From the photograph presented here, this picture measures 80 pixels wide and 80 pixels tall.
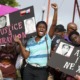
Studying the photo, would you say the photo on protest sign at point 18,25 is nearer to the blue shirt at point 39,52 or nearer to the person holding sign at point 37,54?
the person holding sign at point 37,54

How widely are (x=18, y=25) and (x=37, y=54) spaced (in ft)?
3.33

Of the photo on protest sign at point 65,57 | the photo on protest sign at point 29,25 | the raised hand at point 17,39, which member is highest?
the photo on protest sign at point 29,25

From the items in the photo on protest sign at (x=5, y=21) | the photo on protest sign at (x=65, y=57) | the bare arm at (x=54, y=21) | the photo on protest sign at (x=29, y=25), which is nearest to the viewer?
the photo on protest sign at (x=65, y=57)

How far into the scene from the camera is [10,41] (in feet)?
31.0

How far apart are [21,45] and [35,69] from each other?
0.54 m

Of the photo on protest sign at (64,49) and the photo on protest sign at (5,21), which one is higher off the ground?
the photo on protest sign at (5,21)

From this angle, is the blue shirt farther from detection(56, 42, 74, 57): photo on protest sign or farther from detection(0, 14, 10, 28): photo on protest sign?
detection(0, 14, 10, 28): photo on protest sign

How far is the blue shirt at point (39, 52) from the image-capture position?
28.9ft

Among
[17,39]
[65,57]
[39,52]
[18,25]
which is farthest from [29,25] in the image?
[65,57]

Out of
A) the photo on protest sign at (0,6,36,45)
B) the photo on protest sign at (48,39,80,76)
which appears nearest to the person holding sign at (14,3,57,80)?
the photo on protest sign at (48,39,80,76)

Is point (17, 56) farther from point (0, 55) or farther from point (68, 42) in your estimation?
point (68, 42)

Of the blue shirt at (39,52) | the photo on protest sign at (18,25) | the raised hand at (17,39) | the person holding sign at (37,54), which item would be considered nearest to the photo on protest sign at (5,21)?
the photo on protest sign at (18,25)

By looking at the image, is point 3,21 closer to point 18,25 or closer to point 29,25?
point 18,25

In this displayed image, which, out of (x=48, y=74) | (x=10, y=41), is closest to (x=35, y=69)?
(x=48, y=74)
